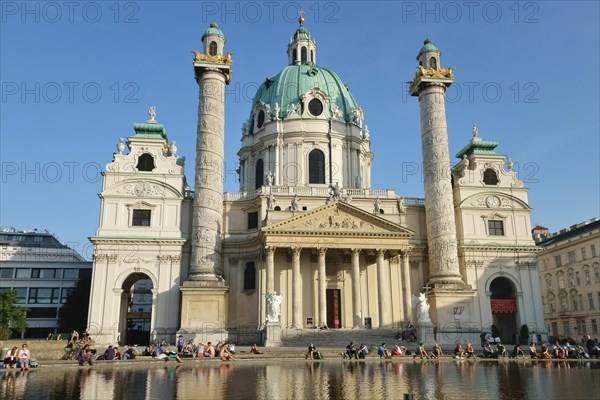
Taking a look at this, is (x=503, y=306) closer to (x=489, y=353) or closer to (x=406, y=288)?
(x=406, y=288)

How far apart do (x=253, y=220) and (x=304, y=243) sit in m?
6.88

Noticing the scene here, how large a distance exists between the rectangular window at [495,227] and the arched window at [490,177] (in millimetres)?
3631

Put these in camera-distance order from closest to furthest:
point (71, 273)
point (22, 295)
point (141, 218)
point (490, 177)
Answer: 1. point (141, 218)
2. point (490, 177)
3. point (22, 295)
4. point (71, 273)

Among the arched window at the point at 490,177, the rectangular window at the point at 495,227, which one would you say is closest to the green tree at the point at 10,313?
the rectangular window at the point at 495,227

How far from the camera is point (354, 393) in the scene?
1345 cm

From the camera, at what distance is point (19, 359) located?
22047 mm

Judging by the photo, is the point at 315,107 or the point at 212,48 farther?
the point at 315,107

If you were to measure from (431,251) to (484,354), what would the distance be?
542 inches

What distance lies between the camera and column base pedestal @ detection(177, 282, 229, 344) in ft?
117

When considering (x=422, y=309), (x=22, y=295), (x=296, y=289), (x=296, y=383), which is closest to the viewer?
(x=296, y=383)


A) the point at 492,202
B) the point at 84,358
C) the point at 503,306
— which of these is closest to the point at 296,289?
the point at 503,306

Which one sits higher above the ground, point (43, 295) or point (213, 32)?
point (213, 32)

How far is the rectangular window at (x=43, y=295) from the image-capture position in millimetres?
59312

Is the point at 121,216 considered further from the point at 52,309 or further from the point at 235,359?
the point at 52,309
